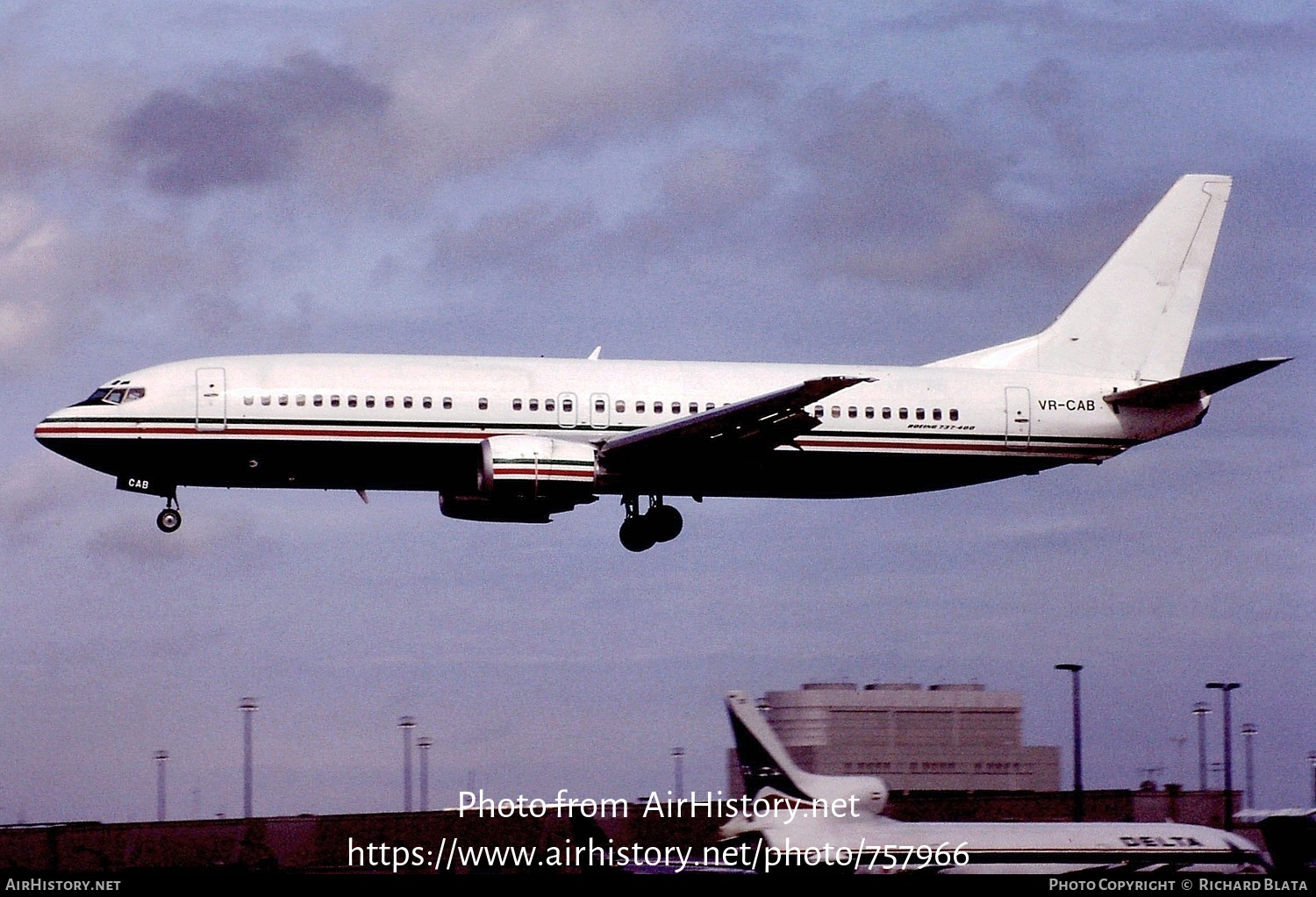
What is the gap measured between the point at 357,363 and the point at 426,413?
2641 millimetres

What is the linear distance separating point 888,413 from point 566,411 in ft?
31.9

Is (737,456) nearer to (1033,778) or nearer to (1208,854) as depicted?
(1208,854)

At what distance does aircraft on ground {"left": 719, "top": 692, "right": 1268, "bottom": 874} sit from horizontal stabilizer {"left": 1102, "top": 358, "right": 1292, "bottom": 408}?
43.6ft

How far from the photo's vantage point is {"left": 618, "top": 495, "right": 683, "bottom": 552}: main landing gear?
60.9 meters

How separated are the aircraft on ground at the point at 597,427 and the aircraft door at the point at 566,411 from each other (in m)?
0.04

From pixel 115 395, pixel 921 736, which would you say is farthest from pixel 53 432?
pixel 921 736

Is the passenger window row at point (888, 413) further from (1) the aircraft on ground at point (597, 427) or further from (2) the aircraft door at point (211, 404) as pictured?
(2) the aircraft door at point (211, 404)

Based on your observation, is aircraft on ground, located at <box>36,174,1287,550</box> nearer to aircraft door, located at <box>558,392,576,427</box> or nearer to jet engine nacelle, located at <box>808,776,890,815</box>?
aircraft door, located at <box>558,392,576,427</box>

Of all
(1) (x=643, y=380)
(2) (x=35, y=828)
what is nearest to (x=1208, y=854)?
(1) (x=643, y=380)

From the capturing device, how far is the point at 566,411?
57625 millimetres

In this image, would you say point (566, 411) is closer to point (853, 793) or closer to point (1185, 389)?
point (853, 793)

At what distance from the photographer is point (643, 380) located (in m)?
A: 58.8

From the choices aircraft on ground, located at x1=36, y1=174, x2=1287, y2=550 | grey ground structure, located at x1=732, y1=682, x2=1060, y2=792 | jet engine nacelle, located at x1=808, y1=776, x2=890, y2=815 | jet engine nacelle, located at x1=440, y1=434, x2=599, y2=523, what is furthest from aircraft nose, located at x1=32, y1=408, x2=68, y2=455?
grey ground structure, located at x1=732, y1=682, x2=1060, y2=792

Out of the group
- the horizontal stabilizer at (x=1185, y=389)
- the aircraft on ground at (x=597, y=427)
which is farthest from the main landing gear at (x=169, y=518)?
the horizontal stabilizer at (x=1185, y=389)
